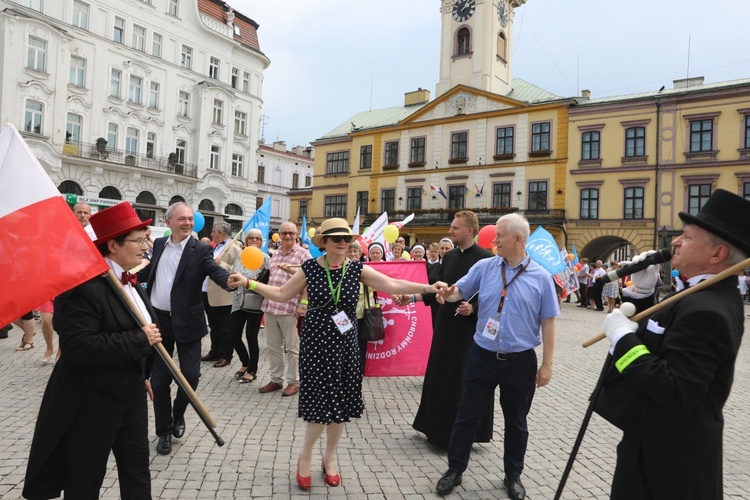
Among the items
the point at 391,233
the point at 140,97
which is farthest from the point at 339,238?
the point at 140,97

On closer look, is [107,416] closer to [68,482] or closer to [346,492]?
[68,482]

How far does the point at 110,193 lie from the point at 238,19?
16883mm

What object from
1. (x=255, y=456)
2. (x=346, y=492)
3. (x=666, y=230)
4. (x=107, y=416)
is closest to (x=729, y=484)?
(x=346, y=492)

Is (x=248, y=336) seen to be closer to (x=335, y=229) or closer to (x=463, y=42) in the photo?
(x=335, y=229)

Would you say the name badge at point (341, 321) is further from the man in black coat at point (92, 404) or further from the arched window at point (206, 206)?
the arched window at point (206, 206)

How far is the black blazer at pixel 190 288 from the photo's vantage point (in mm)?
4707

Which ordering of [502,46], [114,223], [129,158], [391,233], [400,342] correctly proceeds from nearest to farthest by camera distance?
[114,223], [400,342], [391,233], [129,158], [502,46]

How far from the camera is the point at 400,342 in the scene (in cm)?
729

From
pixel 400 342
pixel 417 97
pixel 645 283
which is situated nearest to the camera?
pixel 400 342

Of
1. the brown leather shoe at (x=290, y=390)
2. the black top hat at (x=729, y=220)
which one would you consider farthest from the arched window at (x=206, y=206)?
the black top hat at (x=729, y=220)

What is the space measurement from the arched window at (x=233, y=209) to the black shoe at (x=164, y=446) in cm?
3629

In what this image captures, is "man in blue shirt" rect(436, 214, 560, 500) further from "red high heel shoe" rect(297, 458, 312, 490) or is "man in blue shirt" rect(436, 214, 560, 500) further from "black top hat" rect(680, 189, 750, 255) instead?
"black top hat" rect(680, 189, 750, 255)

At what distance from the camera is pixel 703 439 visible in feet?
7.40

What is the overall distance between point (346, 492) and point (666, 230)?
106 ft
